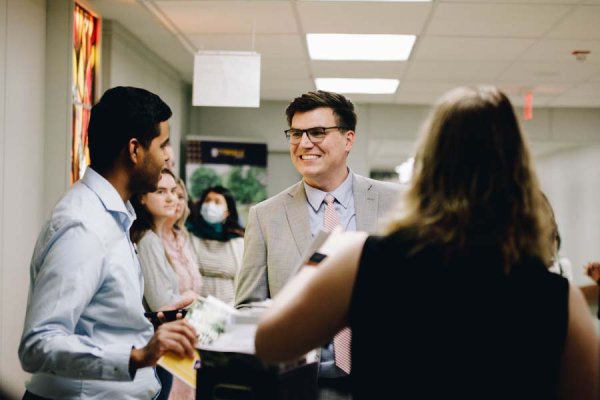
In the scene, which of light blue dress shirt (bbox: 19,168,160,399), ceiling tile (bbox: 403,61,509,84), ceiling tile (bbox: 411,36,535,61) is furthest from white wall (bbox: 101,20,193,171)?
light blue dress shirt (bbox: 19,168,160,399)

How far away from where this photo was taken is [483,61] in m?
6.52

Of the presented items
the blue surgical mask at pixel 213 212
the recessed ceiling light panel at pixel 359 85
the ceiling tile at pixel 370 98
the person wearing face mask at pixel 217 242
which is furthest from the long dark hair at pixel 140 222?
the ceiling tile at pixel 370 98

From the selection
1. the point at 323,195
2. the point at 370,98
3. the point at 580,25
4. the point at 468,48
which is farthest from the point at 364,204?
the point at 370,98

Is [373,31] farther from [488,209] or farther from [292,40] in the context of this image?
[488,209]

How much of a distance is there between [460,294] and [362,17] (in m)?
4.28

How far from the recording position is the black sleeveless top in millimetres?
1114

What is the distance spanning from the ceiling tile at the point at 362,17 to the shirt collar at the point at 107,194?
3.34 meters

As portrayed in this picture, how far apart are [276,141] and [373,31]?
3881 millimetres

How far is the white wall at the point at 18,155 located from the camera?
377 cm

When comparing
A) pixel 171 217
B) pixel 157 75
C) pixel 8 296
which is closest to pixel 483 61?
pixel 157 75

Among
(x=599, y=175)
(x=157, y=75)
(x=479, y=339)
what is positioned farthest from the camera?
(x=599, y=175)

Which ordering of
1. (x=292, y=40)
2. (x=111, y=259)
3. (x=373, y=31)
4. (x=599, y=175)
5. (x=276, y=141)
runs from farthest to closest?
(x=599, y=175)
(x=276, y=141)
(x=292, y=40)
(x=373, y=31)
(x=111, y=259)

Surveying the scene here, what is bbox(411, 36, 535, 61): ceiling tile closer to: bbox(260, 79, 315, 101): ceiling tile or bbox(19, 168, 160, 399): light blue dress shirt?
bbox(260, 79, 315, 101): ceiling tile

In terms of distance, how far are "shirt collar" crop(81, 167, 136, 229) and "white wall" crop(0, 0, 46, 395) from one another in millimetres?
2253
